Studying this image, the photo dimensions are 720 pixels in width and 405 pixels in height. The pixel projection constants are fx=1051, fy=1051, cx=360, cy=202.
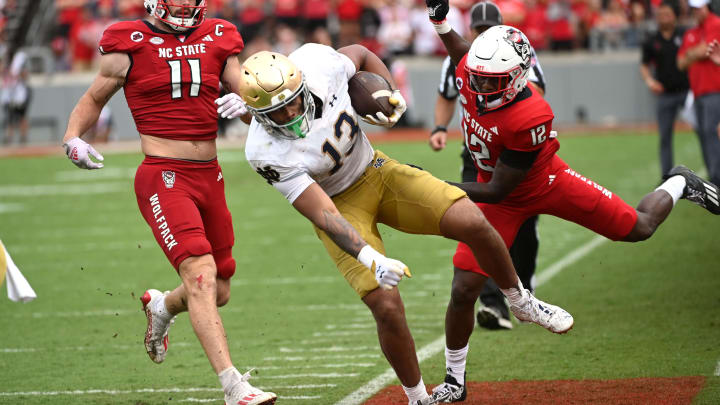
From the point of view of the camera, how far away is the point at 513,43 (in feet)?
16.7

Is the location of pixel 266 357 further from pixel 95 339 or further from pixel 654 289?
pixel 654 289

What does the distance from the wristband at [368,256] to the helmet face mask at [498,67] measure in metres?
1.09

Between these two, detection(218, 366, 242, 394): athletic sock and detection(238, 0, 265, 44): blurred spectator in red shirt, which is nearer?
detection(218, 366, 242, 394): athletic sock

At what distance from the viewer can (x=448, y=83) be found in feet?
22.9

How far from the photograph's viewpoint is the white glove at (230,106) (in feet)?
16.4

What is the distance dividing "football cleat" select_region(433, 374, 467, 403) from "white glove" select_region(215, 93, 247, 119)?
1654 mm

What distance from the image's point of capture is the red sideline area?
4867mm

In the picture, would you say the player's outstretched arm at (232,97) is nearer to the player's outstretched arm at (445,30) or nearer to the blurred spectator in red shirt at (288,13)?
the player's outstretched arm at (445,30)

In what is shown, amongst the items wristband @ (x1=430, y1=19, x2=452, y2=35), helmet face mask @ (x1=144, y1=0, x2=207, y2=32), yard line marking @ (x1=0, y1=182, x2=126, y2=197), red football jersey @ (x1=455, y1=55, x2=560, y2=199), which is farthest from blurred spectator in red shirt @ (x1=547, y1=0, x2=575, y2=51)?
helmet face mask @ (x1=144, y1=0, x2=207, y2=32)

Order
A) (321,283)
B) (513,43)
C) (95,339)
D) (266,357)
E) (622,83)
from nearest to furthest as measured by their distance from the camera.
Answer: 1. (513,43)
2. (266,357)
3. (95,339)
4. (321,283)
5. (622,83)

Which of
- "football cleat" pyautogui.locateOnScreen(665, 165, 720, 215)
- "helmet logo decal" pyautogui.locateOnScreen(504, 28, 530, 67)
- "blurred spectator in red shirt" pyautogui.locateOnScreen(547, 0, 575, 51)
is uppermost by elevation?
"helmet logo decal" pyautogui.locateOnScreen(504, 28, 530, 67)

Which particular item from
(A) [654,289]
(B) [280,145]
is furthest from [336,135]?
(A) [654,289]

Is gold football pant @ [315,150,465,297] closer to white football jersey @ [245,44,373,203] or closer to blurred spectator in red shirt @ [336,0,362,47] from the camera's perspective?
white football jersey @ [245,44,373,203]

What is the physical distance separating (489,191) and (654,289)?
9.33 feet
